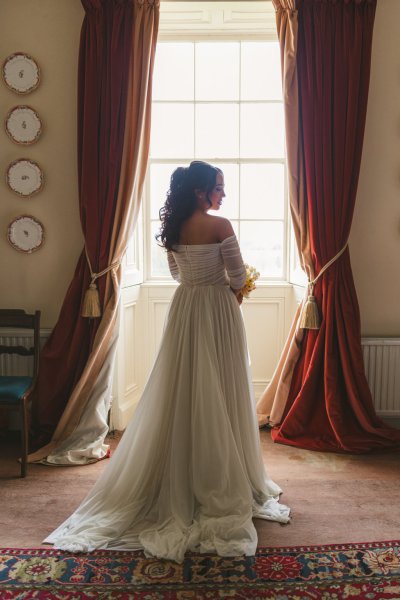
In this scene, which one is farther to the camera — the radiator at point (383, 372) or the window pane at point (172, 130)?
the window pane at point (172, 130)

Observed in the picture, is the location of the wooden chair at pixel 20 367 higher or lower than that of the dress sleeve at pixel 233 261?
lower

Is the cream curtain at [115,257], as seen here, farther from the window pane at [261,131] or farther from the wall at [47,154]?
the window pane at [261,131]

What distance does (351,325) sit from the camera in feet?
12.8

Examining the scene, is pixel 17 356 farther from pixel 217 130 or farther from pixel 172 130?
pixel 217 130

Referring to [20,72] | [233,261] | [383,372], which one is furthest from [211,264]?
[20,72]

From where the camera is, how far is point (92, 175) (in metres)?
3.84

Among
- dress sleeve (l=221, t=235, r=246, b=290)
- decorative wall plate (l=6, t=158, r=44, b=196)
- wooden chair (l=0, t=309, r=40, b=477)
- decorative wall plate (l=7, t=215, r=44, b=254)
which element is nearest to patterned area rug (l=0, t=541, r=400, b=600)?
wooden chair (l=0, t=309, r=40, b=477)

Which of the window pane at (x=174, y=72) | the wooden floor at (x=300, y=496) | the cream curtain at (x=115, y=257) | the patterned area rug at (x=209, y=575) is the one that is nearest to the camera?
the patterned area rug at (x=209, y=575)

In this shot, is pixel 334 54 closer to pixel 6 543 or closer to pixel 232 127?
pixel 232 127

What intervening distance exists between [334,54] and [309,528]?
287 cm

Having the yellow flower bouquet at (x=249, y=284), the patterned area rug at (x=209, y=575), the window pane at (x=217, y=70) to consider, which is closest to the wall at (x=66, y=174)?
the window pane at (x=217, y=70)

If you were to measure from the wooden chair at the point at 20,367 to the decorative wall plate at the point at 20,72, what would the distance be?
1.47 m

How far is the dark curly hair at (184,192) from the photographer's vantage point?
2.84m

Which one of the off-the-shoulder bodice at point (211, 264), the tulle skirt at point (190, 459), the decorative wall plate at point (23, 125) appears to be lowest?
the tulle skirt at point (190, 459)
